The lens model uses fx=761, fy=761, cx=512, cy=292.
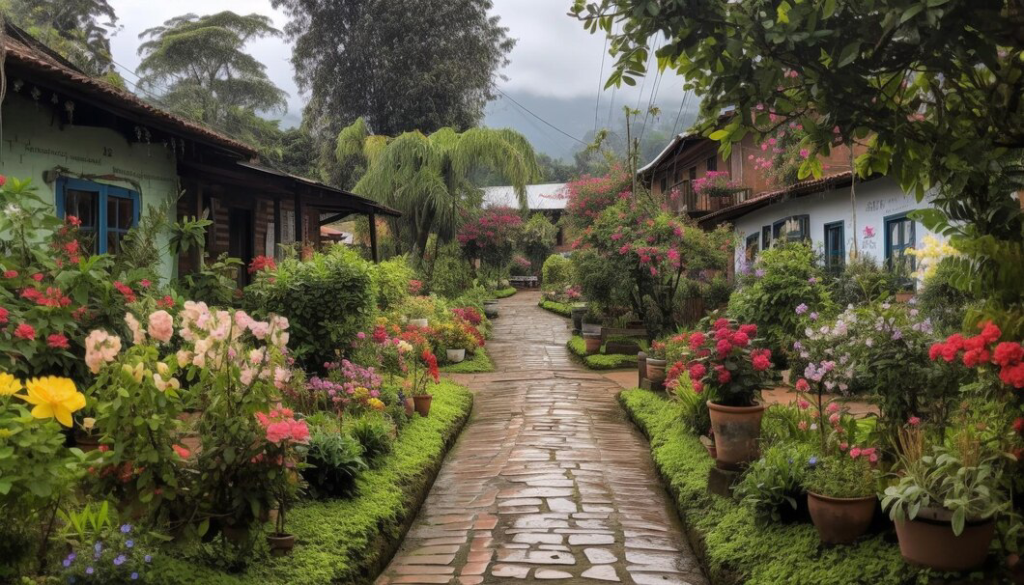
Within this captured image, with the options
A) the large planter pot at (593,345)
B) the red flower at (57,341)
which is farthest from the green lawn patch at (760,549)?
the large planter pot at (593,345)

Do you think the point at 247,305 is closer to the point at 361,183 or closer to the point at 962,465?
the point at 962,465

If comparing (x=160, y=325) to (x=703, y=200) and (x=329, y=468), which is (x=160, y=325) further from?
(x=703, y=200)

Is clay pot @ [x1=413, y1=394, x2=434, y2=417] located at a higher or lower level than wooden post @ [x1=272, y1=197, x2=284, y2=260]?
lower

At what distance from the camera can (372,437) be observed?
18.7ft

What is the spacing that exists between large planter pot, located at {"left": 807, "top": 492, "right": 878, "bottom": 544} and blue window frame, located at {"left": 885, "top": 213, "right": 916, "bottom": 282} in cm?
773

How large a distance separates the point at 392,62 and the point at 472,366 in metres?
20.0

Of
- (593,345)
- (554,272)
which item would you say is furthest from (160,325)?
(554,272)

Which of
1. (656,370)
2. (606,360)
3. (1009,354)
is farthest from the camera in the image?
(606,360)

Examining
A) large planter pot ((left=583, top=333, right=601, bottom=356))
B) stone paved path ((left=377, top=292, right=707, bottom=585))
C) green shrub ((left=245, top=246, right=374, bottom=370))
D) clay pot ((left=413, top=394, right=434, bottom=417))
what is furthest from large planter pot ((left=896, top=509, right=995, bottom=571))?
large planter pot ((left=583, top=333, right=601, bottom=356))

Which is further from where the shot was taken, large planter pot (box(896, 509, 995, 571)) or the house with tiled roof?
the house with tiled roof

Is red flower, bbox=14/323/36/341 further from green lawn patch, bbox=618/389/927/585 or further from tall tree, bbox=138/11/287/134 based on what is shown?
tall tree, bbox=138/11/287/134

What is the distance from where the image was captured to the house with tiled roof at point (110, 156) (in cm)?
669

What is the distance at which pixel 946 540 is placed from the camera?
10.4ft

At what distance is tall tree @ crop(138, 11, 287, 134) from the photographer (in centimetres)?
3522
